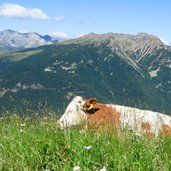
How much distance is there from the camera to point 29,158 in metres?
6.53

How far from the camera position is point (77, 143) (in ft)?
22.7

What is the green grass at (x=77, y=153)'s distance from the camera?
20.1ft

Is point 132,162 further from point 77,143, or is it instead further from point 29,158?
point 29,158

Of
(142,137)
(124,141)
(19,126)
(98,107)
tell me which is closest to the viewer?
(124,141)

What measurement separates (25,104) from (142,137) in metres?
3.78

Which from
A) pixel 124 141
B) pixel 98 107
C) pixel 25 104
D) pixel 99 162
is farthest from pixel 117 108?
pixel 99 162

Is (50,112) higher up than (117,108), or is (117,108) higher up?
(50,112)

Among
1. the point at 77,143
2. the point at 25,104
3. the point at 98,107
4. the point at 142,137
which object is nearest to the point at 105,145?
the point at 77,143

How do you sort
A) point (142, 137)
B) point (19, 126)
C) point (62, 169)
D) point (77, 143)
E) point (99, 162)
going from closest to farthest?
point (62, 169)
point (99, 162)
point (77, 143)
point (142, 137)
point (19, 126)

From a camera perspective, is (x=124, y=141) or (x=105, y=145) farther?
(x=124, y=141)

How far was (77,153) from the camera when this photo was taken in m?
6.45

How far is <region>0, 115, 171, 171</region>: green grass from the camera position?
6117 millimetres

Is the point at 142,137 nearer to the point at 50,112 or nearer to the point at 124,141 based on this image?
the point at 124,141

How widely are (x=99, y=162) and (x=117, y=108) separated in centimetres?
1136
